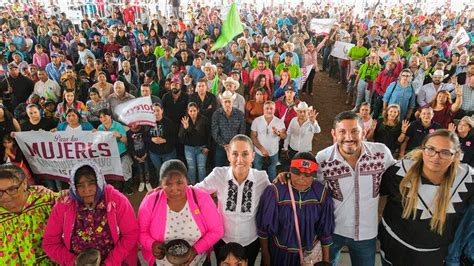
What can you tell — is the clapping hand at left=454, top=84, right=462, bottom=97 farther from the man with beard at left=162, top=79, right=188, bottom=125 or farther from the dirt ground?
the man with beard at left=162, top=79, right=188, bottom=125

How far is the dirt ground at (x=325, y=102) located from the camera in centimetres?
793

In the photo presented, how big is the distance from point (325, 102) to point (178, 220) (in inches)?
335

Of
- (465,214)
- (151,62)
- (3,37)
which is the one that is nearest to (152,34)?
(151,62)

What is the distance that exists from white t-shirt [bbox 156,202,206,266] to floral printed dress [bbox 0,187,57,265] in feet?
3.27

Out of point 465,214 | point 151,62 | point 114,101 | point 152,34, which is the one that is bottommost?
point 465,214

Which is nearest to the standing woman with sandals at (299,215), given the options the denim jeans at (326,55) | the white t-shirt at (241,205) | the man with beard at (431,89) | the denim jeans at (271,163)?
the white t-shirt at (241,205)

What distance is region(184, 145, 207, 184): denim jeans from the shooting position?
564 cm

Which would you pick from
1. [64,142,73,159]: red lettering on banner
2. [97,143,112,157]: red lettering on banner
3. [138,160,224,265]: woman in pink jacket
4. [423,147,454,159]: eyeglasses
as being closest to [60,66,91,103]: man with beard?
[64,142,73,159]: red lettering on banner

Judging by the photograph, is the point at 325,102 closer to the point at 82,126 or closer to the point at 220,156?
the point at 220,156

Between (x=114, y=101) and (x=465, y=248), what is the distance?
18.8 feet

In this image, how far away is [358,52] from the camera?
10273 millimetres

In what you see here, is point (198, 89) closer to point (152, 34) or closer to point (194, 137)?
point (194, 137)

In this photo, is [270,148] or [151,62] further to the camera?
[151,62]

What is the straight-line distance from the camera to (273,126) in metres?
5.39
